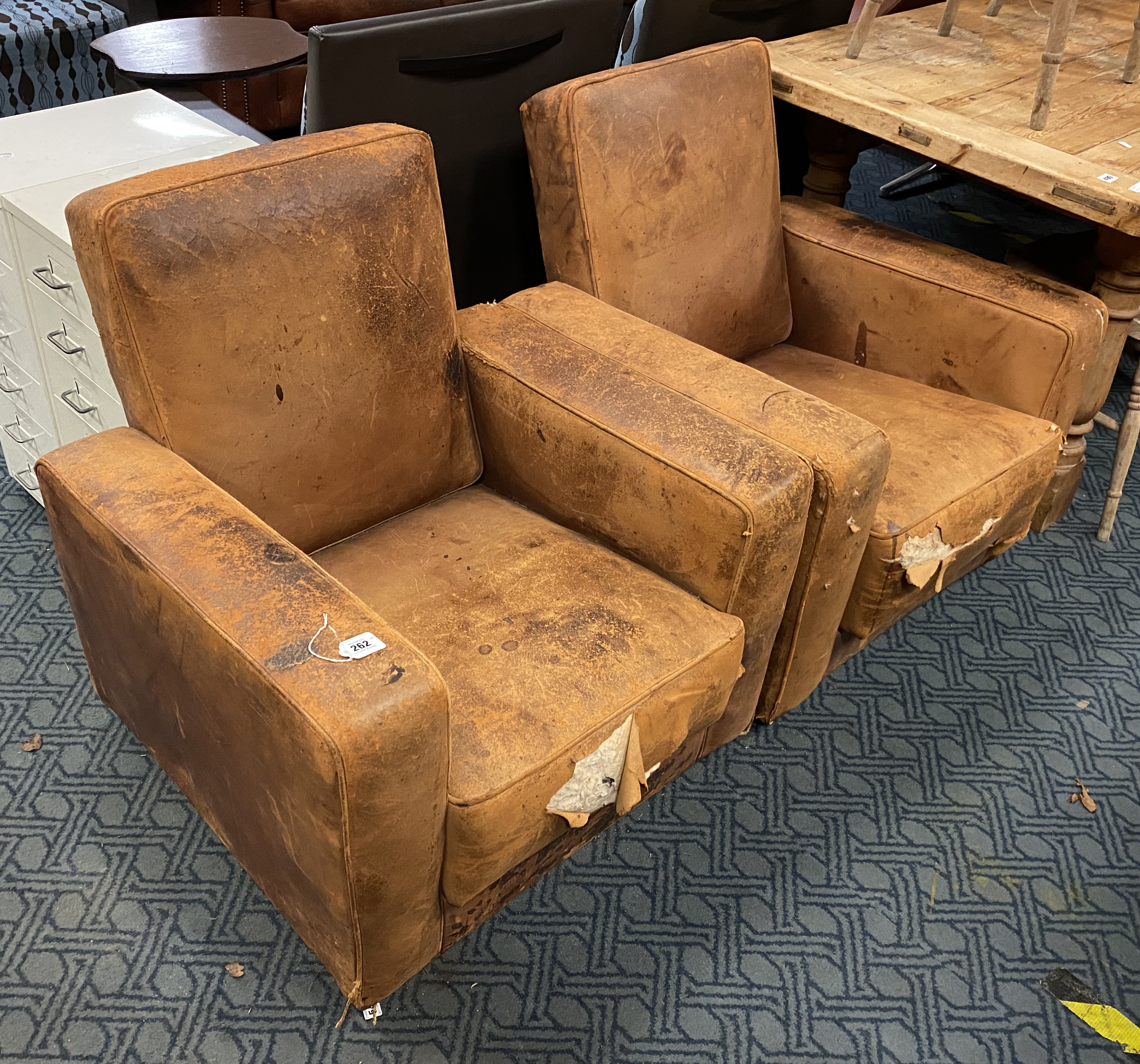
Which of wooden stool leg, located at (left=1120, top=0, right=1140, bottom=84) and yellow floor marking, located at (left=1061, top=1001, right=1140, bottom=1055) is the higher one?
wooden stool leg, located at (left=1120, top=0, right=1140, bottom=84)

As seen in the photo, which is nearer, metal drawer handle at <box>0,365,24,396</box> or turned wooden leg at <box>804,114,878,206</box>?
metal drawer handle at <box>0,365,24,396</box>

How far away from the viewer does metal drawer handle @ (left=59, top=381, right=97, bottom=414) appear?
1.78 m

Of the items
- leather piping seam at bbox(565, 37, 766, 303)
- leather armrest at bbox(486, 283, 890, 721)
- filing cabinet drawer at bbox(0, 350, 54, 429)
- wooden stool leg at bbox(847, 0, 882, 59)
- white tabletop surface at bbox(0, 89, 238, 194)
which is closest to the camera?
leather armrest at bbox(486, 283, 890, 721)

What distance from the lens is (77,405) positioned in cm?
181

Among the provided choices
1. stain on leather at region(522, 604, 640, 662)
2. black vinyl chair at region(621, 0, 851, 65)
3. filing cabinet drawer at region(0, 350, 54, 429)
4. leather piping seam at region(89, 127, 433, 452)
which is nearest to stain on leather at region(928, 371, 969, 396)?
black vinyl chair at region(621, 0, 851, 65)

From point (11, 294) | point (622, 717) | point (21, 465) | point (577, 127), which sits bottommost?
point (21, 465)

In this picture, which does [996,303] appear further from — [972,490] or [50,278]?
[50,278]

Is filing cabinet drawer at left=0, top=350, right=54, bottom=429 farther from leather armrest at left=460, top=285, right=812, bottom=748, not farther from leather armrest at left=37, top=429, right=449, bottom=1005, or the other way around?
leather armrest at left=460, top=285, right=812, bottom=748

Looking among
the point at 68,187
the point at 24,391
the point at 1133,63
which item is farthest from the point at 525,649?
the point at 1133,63

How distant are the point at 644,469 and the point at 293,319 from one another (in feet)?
1.57

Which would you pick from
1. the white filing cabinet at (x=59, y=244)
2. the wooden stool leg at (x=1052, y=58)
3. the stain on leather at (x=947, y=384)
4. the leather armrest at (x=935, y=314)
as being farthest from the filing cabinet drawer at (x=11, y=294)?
the wooden stool leg at (x=1052, y=58)

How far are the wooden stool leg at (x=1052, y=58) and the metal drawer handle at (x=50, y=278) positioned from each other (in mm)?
1637

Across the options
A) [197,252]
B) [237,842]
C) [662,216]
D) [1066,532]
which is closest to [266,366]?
[197,252]

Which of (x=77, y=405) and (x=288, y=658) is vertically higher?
(x=288, y=658)
